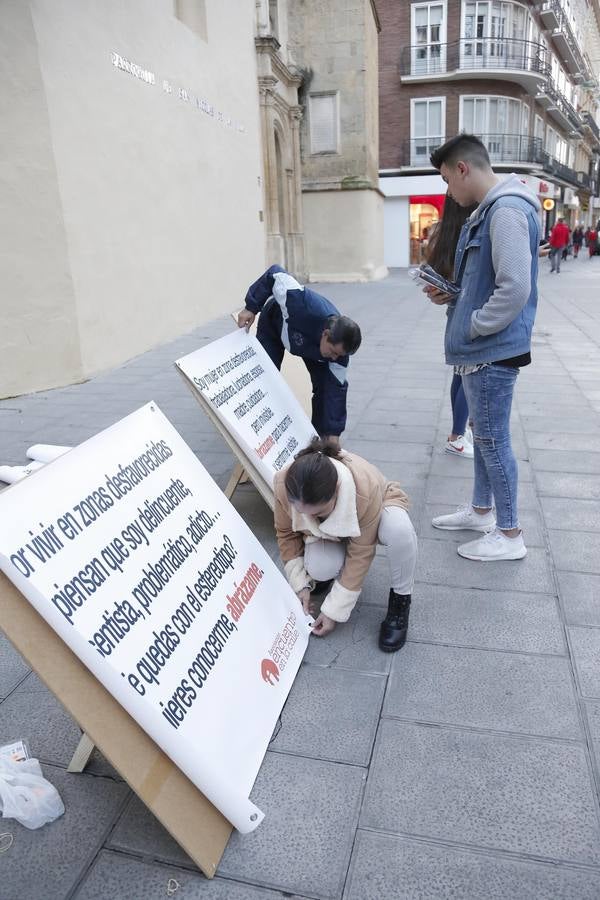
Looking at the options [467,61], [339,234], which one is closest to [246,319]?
[339,234]

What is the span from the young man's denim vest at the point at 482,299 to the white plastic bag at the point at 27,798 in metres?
2.35

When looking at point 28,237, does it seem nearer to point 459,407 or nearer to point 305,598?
point 459,407

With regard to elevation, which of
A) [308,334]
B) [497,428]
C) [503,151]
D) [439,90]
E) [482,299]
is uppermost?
[439,90]

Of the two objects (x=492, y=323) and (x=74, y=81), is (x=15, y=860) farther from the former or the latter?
(x=74, y=81)

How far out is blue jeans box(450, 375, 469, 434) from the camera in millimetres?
4711

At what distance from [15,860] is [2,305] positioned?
20.1ft

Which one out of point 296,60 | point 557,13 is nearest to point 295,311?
point 296,60

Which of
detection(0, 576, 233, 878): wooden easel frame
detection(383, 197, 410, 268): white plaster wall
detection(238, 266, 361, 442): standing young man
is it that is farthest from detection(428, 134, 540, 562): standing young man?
detection(383, 197, 410, 268): white plaster wall

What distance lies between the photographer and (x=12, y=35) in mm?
6434

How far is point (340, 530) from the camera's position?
2475 millimetres

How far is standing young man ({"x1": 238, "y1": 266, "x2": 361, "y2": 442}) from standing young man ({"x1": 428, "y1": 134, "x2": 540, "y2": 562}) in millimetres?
676

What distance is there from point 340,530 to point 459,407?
2.57m

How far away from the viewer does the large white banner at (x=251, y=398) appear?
326cm

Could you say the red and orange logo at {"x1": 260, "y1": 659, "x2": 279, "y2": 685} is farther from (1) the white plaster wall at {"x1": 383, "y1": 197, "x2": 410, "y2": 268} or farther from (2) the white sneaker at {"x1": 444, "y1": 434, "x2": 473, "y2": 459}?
(1) the white plaster wall at {"x1": 383, "y1": 197, "x2": 410, "y2": 268}
